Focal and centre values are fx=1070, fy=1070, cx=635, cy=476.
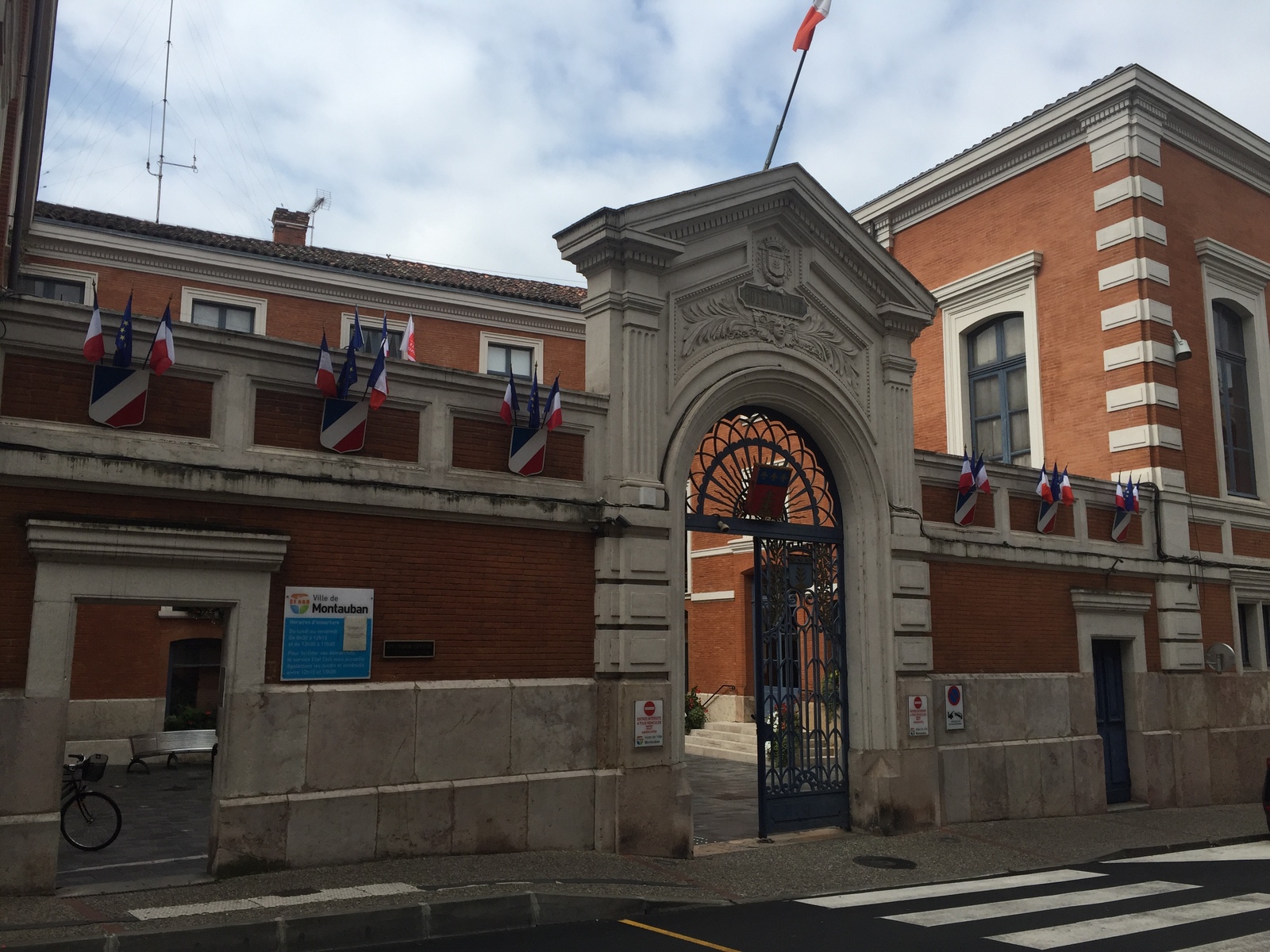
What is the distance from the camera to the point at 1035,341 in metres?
19.2

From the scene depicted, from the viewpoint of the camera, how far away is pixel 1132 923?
28.0 feet

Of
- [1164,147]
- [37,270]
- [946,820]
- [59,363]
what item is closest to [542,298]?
[37,270]

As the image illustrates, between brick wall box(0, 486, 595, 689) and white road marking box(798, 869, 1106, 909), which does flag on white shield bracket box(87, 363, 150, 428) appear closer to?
brick wall box(0, 486, 595, 689)

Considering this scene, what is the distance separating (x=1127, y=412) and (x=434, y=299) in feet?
48.3

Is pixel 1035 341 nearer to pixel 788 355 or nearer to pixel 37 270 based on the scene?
pixel 788 355

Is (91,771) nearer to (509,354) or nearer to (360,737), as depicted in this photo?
(360,737)

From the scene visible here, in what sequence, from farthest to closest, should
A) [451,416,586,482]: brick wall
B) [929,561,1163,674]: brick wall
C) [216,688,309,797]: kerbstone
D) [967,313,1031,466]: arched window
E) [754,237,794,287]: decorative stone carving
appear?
[967,313,1031,466]: arched window → [929,561,1163,674]: brick wall → [754,237,794,287]: decorative stone carving → [451,416,586,482]: brick wall → [216,688,309,797]: kerbstone

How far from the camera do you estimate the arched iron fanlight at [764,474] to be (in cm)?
1262

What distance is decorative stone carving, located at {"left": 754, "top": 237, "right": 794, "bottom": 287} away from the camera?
13055 millimetres

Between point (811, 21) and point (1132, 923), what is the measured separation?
13163 millimetres

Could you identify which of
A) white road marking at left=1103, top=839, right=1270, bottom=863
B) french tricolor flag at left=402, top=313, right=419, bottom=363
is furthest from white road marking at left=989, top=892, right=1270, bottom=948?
french tricolor flag at left=402, top=313, right=419, bottom=363

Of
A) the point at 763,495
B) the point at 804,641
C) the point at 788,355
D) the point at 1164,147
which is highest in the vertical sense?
the point at 1164,147

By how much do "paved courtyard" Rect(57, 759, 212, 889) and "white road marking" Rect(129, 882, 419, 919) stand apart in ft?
3.46

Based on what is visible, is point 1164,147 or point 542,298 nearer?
point 1164,147
